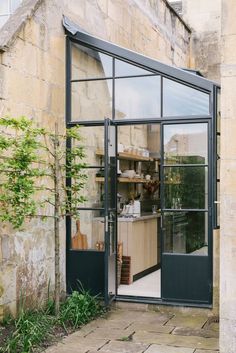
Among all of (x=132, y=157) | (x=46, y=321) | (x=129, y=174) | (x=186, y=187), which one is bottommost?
(x=46, y=321)

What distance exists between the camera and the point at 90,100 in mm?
7051

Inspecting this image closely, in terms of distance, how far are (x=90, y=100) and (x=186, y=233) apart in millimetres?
2193

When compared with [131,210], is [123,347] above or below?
below

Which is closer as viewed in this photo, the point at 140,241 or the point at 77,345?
the point at 77,345

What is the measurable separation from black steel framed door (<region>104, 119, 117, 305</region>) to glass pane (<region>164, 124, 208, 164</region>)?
2.27 feet

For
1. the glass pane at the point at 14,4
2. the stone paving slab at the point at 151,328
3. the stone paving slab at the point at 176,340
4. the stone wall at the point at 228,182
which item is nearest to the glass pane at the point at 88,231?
the stone paving slab at the point at 151,328

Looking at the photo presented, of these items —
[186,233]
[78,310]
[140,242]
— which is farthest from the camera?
[140,242]

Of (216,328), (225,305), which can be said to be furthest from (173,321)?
(225,305)

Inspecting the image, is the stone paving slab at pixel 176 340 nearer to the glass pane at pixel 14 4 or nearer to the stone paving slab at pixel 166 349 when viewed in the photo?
the stone paving slab at pixel 166 349

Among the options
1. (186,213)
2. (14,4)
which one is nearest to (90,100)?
(14,4)

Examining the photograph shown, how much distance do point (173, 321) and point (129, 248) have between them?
6.09 feet

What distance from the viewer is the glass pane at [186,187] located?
6461 millimetres

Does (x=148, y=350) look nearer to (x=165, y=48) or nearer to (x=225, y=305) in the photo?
(x=225, y=305)

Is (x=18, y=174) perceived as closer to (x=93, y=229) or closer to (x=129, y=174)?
(x=93, y=229)
